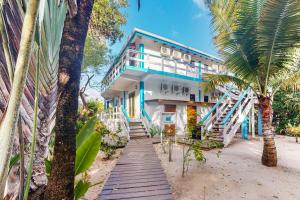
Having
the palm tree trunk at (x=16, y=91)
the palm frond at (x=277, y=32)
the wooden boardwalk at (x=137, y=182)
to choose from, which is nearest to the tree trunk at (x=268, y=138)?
the palm frond at (x=277, y=32)

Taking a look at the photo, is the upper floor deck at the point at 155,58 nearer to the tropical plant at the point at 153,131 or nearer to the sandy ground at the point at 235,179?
the tropical plant at the point at 153,131

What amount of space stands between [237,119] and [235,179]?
612 cm

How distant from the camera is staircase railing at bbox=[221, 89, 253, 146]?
29.2ft

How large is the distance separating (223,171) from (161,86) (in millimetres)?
8327

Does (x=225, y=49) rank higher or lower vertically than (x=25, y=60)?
higher

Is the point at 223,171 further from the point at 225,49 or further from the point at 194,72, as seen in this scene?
the point at 194,72

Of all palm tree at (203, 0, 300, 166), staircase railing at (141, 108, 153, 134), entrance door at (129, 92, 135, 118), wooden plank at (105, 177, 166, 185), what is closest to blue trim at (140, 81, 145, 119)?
staircase railing at (141, 108, 153, 134)

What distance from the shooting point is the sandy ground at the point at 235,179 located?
149 inches

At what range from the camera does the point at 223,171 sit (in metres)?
5.27

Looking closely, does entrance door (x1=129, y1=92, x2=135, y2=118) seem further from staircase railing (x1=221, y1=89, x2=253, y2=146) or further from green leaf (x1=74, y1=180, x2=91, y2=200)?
green leaf (x1=74, y1=180, x2=91, y2=200)

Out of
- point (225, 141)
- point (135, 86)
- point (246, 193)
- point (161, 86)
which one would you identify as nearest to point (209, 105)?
point (161, 86)

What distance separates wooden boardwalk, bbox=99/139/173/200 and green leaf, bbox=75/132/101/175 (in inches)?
56.3

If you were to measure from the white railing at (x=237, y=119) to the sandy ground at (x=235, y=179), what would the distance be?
1853 millimetres

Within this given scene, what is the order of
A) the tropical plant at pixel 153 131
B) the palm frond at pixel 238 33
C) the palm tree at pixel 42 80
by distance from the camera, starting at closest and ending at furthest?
the palm tree at pixel 42 80 < the palm frond at pixel 238 33 < the tropical plant at pixel 153 131
